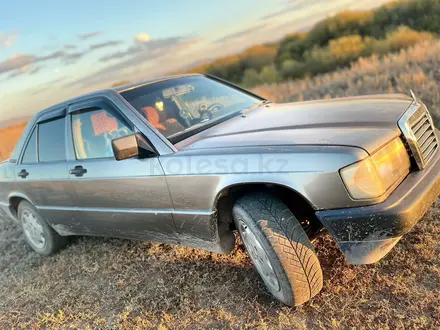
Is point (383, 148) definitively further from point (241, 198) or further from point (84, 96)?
point (84, 96)

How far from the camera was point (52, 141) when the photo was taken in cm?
431

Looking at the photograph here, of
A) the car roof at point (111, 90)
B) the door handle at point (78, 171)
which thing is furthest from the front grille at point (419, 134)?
the door handle at point (78, 171)

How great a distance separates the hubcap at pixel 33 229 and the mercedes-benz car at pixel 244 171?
23.6 inches

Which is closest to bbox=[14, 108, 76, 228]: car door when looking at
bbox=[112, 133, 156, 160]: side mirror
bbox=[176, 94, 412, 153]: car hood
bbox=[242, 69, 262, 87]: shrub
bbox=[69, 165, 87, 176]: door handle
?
bbox=[69, 165, 87, 176]: door handle

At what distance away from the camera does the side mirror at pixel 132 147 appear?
115 inches

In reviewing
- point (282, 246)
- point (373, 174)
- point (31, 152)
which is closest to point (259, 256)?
point (282, 246)

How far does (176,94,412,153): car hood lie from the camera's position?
8.30 feet

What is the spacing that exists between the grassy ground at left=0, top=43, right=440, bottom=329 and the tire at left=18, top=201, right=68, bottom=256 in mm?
111

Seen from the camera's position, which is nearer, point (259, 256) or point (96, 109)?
point (259, 256)

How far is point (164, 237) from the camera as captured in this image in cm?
346

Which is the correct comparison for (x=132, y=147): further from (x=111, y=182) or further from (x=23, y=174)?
(x=23, y=174)

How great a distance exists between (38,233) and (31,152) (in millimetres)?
1034

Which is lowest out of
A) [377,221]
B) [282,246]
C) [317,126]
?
[282,246]

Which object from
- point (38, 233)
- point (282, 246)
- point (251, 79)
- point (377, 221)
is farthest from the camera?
point (251, 79)
